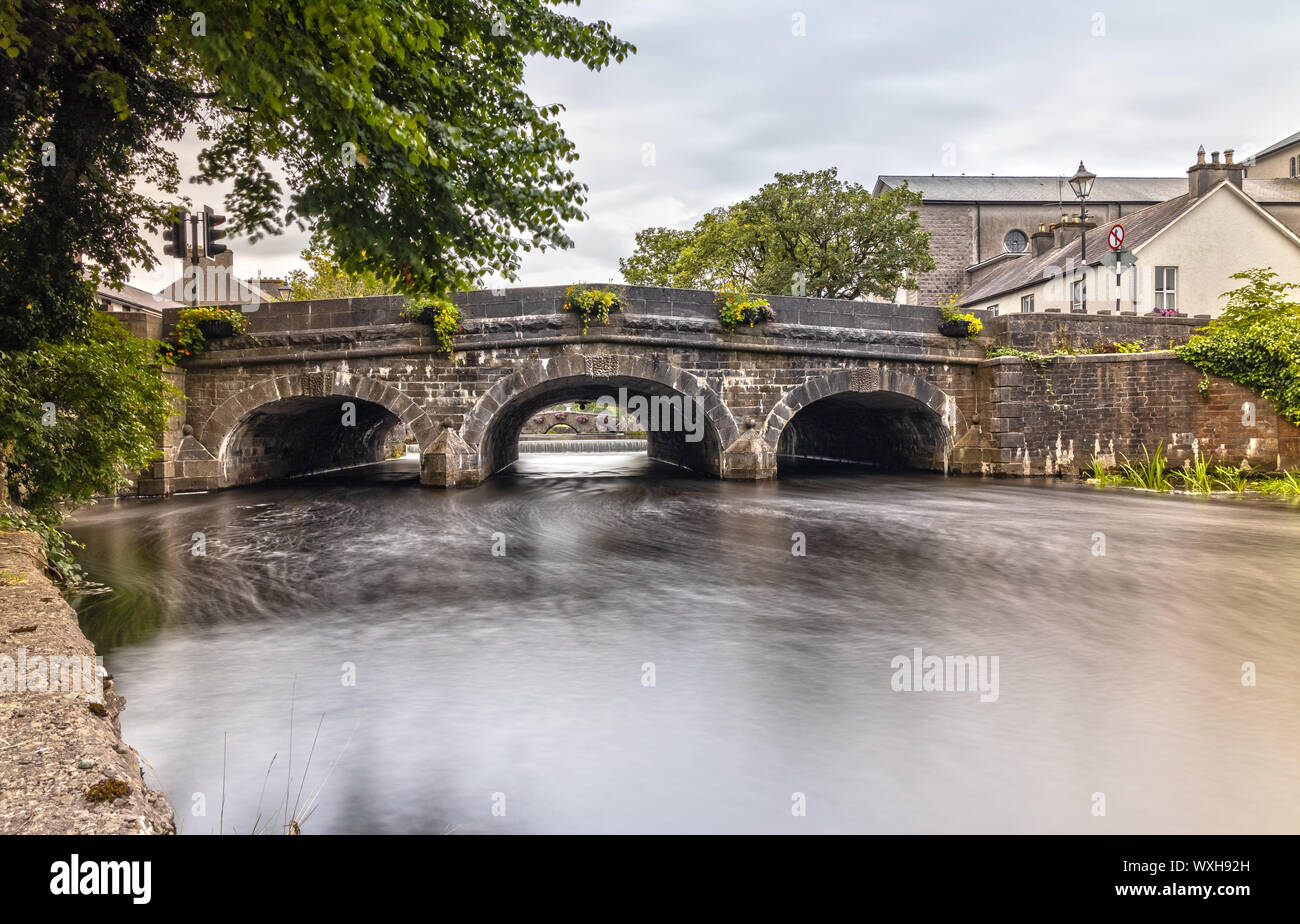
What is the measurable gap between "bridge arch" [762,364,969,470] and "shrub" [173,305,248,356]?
9808mm

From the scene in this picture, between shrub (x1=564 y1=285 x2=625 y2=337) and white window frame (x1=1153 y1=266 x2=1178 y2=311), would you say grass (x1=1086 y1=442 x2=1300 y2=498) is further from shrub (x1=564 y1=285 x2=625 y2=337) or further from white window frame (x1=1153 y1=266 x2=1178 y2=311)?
white window frame (x1=1153 y1=266 x2=1178 y2=311)

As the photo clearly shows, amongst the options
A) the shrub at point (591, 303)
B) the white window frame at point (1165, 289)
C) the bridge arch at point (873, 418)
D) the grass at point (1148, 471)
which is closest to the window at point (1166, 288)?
the white window frame at point (1165, 289)

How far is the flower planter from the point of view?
13.8 m

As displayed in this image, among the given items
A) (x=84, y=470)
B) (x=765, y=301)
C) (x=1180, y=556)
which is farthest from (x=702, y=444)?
(x=84, y=470)

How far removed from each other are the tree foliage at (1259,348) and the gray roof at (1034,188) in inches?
1054

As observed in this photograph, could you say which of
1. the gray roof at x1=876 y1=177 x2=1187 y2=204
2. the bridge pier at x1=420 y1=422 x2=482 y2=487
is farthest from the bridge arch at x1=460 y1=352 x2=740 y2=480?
the gray roof at x1=876 y1=177 x2=1187 y2=204

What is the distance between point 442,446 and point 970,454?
419 inches

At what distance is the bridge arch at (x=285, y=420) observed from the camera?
13945 mm

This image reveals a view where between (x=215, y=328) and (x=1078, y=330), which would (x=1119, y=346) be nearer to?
(x=1078, y=330)

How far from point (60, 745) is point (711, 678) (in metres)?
2.96

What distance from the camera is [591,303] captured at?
13812 millimetres

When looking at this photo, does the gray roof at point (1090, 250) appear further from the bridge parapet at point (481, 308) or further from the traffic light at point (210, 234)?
the traffic light at point (210, 234)

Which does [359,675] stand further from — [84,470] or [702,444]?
Result: [702,444]
